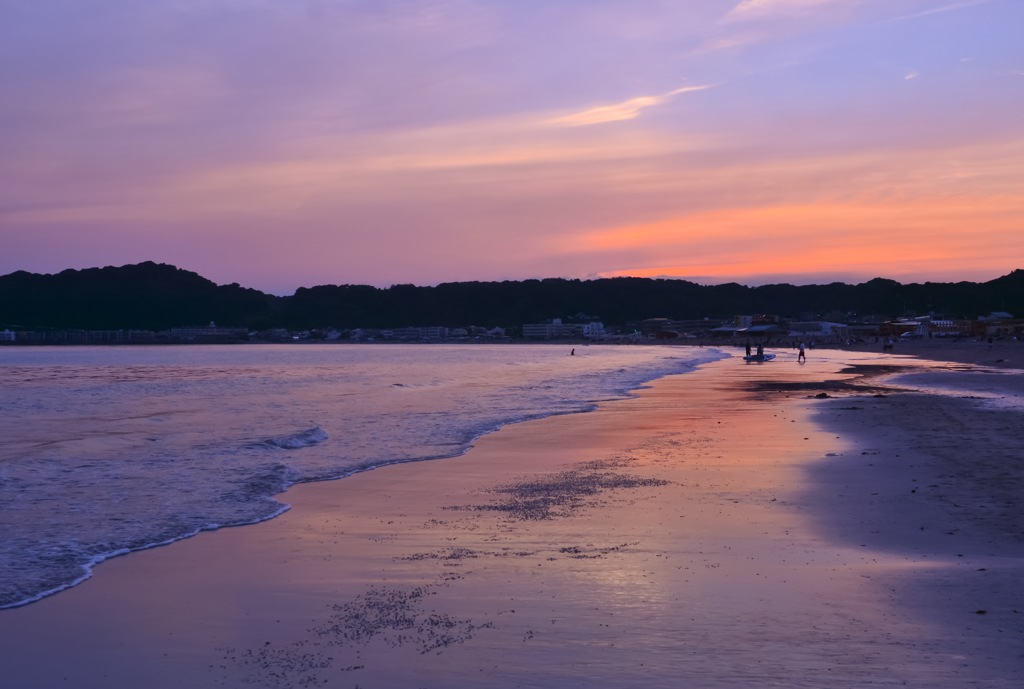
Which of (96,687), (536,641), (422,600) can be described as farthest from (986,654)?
(96,687)

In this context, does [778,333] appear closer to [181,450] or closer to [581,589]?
[181,450]

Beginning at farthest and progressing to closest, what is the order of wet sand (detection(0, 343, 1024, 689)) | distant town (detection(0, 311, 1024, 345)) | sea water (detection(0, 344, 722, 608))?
1. distant town (detection(0, 311, 1024, 345))
2. sea water (detection(0, 344, 722, 608))
3. wet sand (detection(0, 343, 1024, 689))

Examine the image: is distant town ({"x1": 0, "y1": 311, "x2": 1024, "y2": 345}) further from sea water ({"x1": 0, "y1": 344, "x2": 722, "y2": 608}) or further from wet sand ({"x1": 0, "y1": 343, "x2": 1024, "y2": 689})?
wet sand ({"x1": 0, "y1": 343, "x2": 1024, "y2": 689})

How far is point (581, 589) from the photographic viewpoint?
630 centimetres

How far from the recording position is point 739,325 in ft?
564

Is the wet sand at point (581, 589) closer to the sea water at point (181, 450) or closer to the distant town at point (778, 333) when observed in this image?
the sea water at point (181, 450)

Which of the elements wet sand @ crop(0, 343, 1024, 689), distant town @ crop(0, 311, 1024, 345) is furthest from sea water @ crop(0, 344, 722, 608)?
distant town @ crop(0, 311, 1024, 345)

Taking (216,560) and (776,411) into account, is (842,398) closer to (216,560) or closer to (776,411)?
(776,411)

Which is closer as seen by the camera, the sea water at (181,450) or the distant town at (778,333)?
the sea water at (181,450)

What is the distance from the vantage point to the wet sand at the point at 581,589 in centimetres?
486

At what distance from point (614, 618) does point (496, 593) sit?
3.26 feet

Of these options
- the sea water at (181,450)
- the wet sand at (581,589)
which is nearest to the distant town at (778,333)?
the sea water at (181,450)

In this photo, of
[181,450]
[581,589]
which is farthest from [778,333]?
[581,589]

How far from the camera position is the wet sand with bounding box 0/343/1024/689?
4.86 meters
